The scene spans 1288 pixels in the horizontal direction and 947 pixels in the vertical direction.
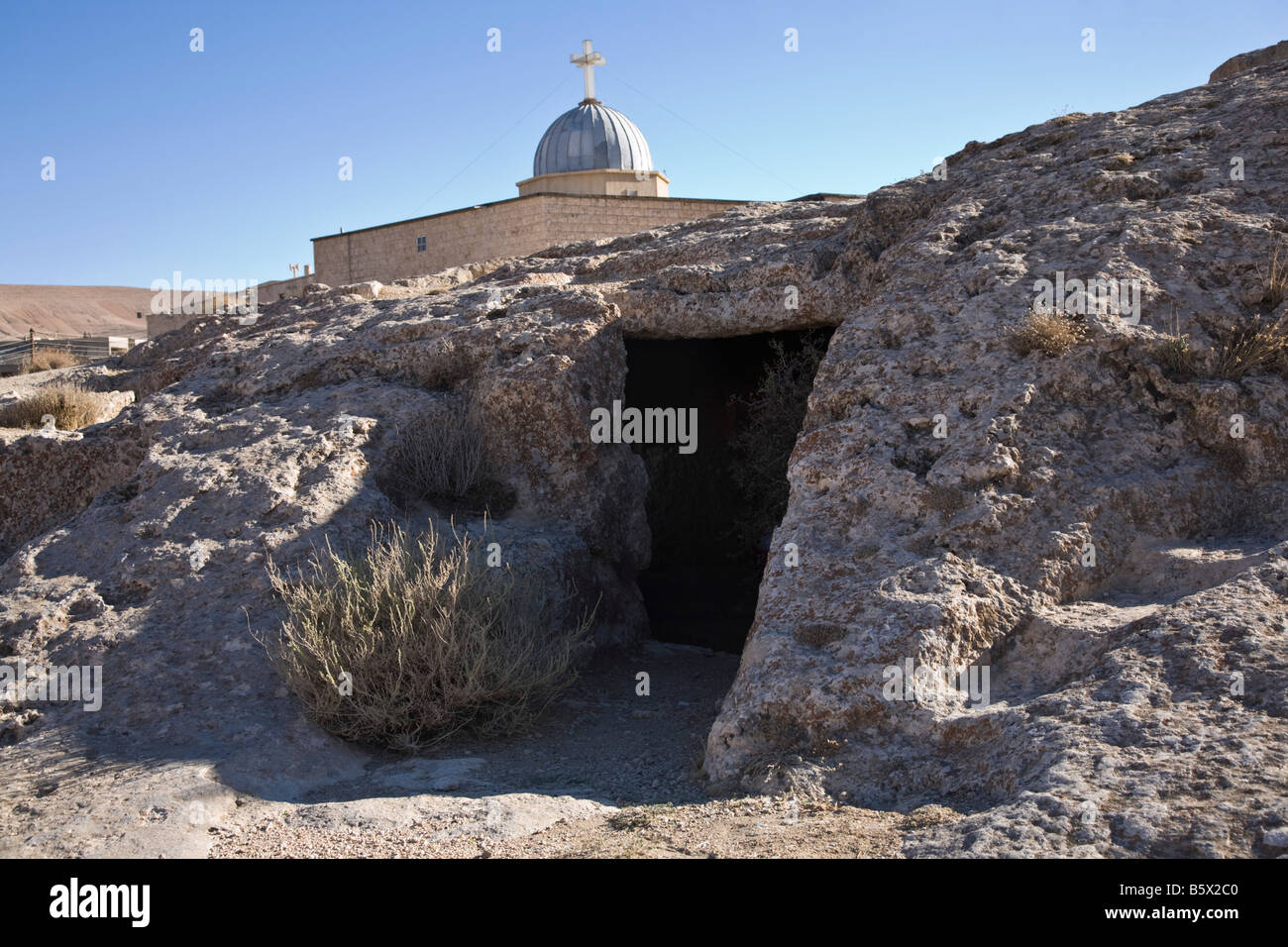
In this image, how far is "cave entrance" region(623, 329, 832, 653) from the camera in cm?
707

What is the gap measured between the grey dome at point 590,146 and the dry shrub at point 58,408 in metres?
17.8

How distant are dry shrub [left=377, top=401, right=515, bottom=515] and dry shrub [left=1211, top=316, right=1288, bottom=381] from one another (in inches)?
147

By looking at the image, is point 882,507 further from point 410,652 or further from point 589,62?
point 589,62

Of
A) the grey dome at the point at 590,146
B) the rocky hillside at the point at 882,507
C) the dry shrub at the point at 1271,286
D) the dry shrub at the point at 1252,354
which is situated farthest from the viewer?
the grey dome at the point at 590,146

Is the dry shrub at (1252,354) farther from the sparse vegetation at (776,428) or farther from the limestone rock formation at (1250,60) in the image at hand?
the limestone rock formation at (1250,60)

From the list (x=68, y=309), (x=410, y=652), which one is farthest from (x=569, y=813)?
(x=68, y=309)

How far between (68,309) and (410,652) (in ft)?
276

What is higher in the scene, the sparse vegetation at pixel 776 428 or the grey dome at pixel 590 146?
the grey dome at pixel 590 146

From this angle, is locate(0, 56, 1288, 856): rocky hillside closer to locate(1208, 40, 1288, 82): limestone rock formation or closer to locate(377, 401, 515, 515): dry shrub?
locate(377, 401, 515, 515): dry shrub

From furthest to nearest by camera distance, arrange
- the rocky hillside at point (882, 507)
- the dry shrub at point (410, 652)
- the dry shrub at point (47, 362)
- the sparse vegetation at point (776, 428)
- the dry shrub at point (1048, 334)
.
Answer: the dry shrub at point (47, 362) < the sparse vegetation at point (776, 428) < the dry shrub at point (1048, 334) < the dry shrub at point (410, 652) < the rocky hillside at point (882, 507)

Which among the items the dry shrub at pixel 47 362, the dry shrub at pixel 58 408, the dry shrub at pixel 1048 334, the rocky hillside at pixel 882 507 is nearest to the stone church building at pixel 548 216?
the dry shrub at pixel 47 362

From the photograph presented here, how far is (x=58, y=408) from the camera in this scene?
8.12 meters

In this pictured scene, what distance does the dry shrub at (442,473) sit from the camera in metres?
5.83

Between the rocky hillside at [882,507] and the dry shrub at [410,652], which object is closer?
the rocky hillside at [882,507]
